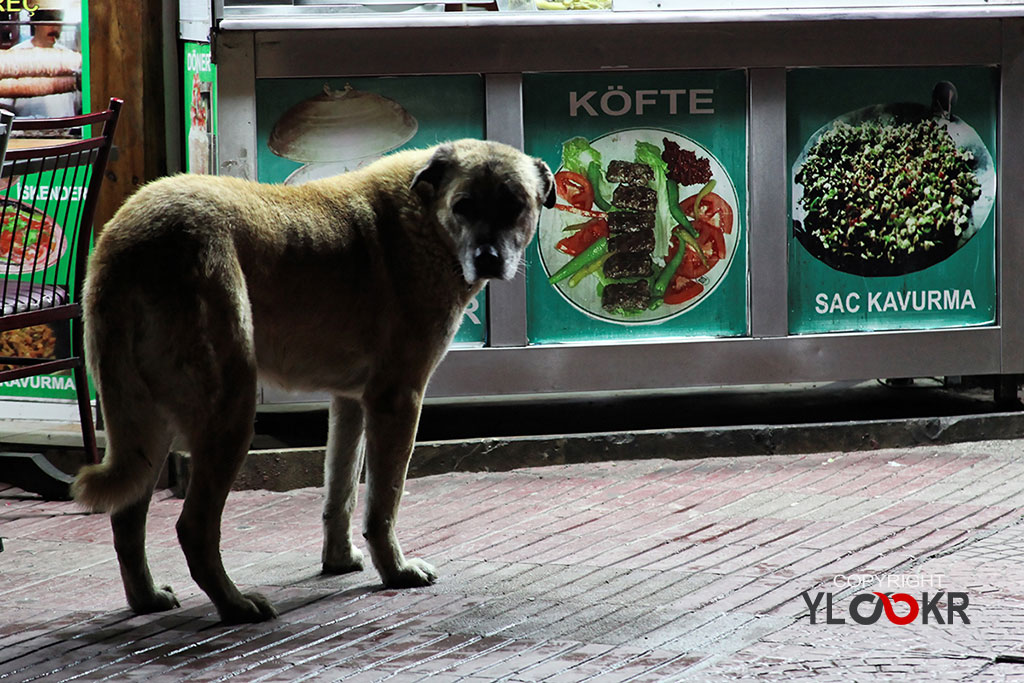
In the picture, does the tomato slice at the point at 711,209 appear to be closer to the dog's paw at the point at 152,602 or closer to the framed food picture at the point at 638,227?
the framed food picture at the point at 638,227

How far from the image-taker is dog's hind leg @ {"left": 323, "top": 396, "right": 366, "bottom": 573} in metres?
5.01

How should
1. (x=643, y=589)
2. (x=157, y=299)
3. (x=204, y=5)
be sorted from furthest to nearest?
(x=204, y=5) → (x=643, y=589) → (x=157, y=299)

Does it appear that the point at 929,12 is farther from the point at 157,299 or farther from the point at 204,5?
the point at 157,299

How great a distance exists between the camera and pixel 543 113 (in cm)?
712

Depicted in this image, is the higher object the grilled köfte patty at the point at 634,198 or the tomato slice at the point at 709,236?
the grilled köfte patty at the point at 634,198

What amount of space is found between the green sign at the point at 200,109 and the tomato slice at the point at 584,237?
1.84 m

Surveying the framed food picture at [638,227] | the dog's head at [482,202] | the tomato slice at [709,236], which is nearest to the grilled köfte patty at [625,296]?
the framed food picture at [638,227]

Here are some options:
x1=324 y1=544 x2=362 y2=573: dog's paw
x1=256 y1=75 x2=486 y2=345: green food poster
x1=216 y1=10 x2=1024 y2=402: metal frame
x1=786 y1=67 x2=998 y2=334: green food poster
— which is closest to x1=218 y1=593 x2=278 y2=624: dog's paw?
x1=324 y1=544 x2=362 y2=573: dog's paw

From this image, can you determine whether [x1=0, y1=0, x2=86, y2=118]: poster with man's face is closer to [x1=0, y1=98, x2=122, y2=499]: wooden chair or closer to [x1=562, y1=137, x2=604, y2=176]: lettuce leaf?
[x1=0, y1=98, x2=122, y2=499]: wooden chair

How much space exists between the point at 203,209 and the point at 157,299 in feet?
1.13

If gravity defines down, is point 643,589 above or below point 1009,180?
below

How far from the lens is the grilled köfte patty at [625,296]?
726 centimetres

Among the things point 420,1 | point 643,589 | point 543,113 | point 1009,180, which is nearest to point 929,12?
point 1009,180

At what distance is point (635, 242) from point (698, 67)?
959mm
